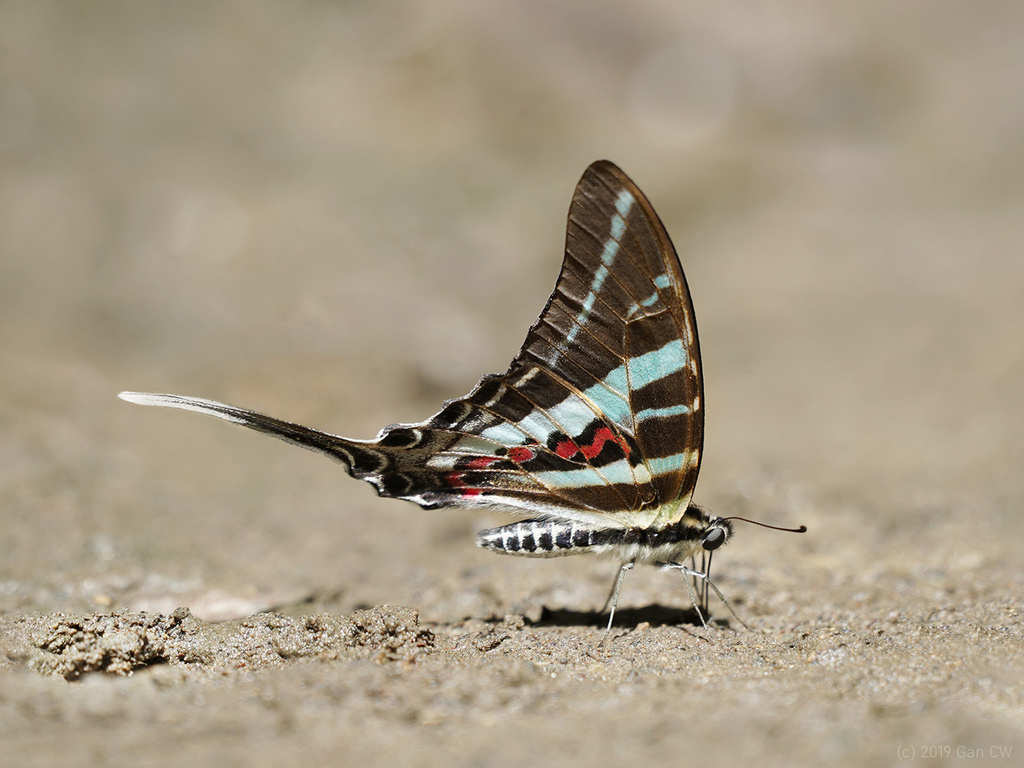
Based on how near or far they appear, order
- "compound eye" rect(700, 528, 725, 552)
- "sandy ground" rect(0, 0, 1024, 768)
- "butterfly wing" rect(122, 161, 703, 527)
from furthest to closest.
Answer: "compound eye" rect(700, 528, 725, 552) < "butterfly wing" rect(122, 161, 703, 527) < "sandy ground" rect(0, 0, 1024, 768)

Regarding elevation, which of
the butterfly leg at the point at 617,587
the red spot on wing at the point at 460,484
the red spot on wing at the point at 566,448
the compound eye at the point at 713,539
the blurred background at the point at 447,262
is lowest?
the butterfly leg at the point at 617,587

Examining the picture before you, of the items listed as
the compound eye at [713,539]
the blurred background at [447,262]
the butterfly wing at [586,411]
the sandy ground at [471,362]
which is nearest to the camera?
the sandy ground at [471,362]

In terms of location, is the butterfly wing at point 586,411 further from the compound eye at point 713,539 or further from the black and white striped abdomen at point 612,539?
the compound eye at point 713,539

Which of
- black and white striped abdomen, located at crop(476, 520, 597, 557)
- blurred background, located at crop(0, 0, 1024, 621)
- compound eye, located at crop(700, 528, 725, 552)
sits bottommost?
black and white striped abdomen, located at crop(476, 520, 597, 557)

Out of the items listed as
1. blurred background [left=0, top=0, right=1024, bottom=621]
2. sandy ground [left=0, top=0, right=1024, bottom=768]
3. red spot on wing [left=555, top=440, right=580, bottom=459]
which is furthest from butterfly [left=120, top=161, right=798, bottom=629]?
blurred background [left=0, top=0, right=1024, bottom=621]

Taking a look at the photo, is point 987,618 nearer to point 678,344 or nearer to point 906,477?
point 678,344

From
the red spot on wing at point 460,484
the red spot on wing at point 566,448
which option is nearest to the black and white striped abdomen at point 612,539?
the red spot on wing at point 460,484

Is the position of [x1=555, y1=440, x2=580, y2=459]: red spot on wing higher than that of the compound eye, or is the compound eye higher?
[x1=555, y1=440, x2=580, y2=459]: red spot on wing

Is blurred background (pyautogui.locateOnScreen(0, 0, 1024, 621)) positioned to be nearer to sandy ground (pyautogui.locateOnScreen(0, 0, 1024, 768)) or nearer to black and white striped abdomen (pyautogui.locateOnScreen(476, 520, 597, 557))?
sandy ground (pyautogui.locateOnScreen(0, 0, 1024, 768))
